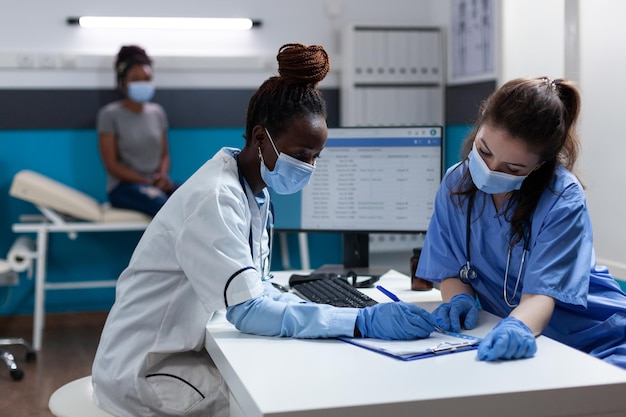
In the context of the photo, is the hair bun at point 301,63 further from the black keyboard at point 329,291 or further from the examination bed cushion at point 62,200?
the examination bed cushion at point 62,200

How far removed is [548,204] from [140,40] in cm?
341

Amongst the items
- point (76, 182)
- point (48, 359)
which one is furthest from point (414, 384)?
point (76, 182)

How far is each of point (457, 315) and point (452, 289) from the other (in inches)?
10.2

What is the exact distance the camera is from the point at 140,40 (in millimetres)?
4656

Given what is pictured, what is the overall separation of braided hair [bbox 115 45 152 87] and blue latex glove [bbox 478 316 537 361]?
335 cm

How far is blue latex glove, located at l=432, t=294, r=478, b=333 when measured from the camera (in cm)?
155

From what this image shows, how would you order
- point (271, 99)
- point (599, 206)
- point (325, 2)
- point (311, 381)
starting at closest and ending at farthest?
point (311, 381), point (271, 99), point (599, 206), point (325, 2)

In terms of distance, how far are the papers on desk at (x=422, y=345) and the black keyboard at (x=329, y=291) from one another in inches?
11.4

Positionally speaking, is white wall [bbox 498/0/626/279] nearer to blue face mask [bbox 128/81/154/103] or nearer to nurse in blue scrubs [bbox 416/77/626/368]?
nurse in blue scrubs [bbox 416/77/626/368]

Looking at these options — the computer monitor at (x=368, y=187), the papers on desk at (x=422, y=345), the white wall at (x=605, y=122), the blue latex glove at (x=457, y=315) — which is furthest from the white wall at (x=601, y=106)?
the papers on desk at (x=422, y=345)

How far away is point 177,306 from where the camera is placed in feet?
5.35

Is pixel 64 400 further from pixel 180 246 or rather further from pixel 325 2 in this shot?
pixel 325 2

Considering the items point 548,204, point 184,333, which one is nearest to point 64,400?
point 184,333

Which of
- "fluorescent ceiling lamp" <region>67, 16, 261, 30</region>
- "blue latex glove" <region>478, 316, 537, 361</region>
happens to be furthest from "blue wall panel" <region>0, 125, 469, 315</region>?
"blue latex glove" <region>478, 316, 537, 361</region>
